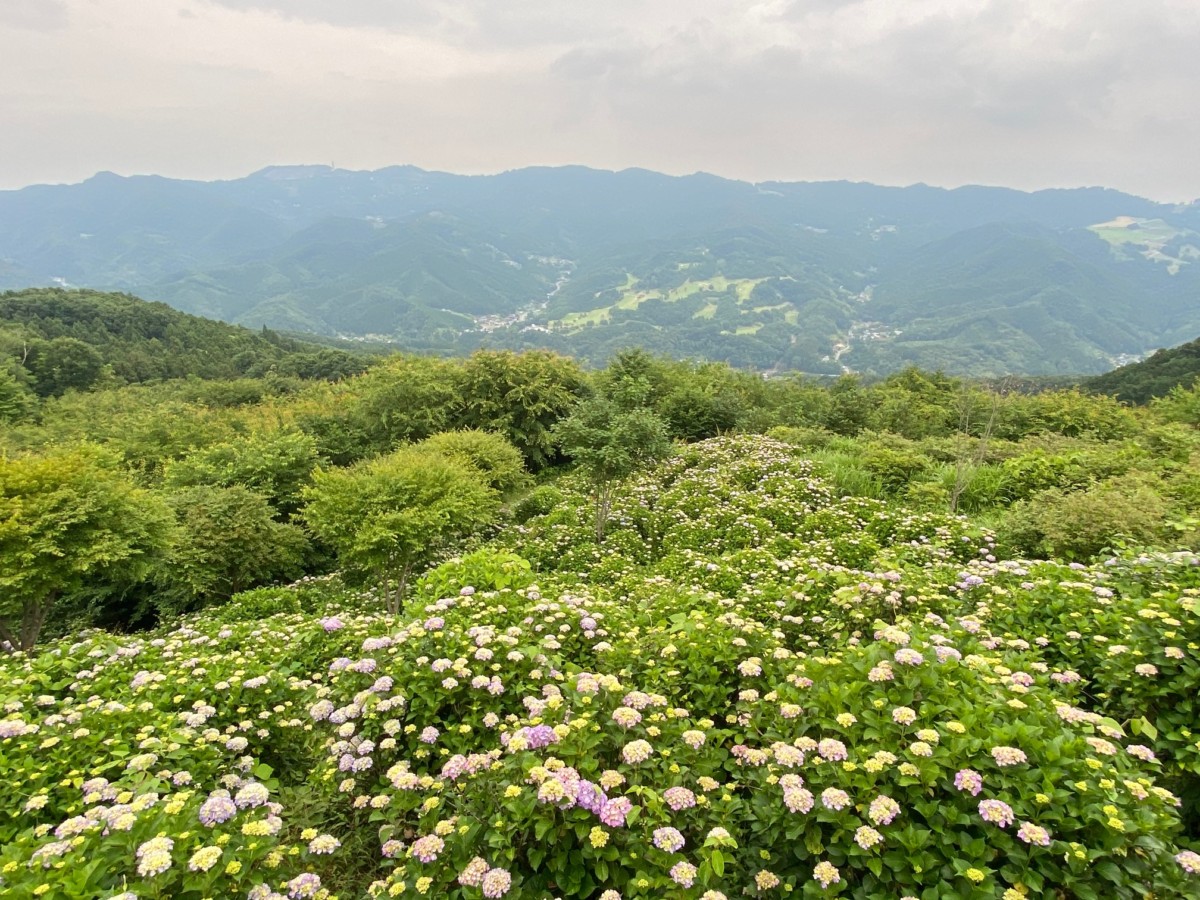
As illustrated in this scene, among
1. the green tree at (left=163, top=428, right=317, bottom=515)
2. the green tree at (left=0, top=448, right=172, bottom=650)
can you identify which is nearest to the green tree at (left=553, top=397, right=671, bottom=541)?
the green tree at (left=0, top=448, right=172, bottom=650)

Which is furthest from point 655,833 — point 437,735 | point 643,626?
point 643,626

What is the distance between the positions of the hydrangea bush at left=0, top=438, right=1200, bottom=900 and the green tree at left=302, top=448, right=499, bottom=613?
4.15 metres

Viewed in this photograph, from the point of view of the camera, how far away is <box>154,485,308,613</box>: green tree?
1125 centimetres

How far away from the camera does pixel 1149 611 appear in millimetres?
3225

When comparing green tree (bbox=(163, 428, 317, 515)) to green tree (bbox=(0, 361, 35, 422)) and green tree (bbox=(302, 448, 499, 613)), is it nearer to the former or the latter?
green tree (bbox=(302, 448, 499, 613))

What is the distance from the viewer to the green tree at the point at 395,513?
30.7 ft

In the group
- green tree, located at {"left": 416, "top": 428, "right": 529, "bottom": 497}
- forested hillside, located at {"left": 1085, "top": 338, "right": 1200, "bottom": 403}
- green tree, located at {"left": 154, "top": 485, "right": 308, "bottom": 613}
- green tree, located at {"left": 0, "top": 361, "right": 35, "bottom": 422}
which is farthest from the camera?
forested hillside, located at {"left": 1085, "top": 338, "right": 1200, "bottom": 403}

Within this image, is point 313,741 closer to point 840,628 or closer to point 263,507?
point 840,628

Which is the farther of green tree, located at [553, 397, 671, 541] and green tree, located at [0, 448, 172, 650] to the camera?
green tree, located at [553, 397, 671, 541]

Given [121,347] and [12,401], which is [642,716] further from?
[121,347]

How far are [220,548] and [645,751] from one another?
12.2 m

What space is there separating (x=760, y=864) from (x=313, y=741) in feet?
9.54

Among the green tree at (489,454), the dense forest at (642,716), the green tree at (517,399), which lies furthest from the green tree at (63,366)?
the dense forest at (642,716)

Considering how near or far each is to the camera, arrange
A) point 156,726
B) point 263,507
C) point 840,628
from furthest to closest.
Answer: point 263,507 < point 840,628 < point 156,726
